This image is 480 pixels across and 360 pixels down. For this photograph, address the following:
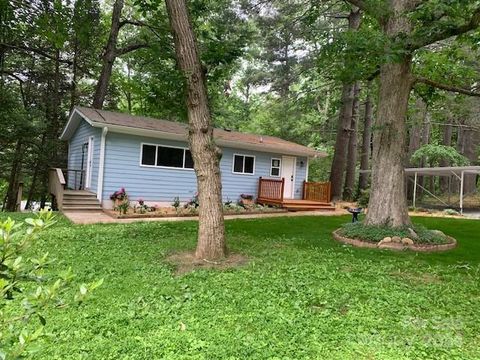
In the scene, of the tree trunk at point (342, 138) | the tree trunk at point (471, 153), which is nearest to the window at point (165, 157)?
the tree trunk at point (342, 138)

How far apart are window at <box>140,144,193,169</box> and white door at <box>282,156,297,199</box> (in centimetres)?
438

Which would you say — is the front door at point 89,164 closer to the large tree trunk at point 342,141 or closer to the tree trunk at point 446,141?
the large tree trunk at point 342,141

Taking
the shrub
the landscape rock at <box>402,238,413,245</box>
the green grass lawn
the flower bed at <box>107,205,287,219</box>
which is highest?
the shrub

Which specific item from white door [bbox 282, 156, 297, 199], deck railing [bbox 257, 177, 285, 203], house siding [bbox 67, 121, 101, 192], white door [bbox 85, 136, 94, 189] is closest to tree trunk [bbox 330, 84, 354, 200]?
white door [bbox 282, 156, 297, 199]

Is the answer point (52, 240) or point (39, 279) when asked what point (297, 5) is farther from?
point (39, 279)

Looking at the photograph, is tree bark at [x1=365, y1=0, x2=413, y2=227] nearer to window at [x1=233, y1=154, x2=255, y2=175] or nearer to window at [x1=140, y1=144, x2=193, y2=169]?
window at [x1=140, y1=144, x2=193, y2=169]

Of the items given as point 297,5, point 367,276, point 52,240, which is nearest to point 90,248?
point 52,240

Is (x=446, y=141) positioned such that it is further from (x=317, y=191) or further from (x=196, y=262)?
(x=196, y=262)

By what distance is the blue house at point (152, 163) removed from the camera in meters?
10.8

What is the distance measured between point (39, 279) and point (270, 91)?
2015 centimetres

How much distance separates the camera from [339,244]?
6.84m

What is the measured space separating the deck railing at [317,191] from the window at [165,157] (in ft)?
17.9

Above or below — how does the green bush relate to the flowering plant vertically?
below

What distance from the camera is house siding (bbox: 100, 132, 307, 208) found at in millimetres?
10805
